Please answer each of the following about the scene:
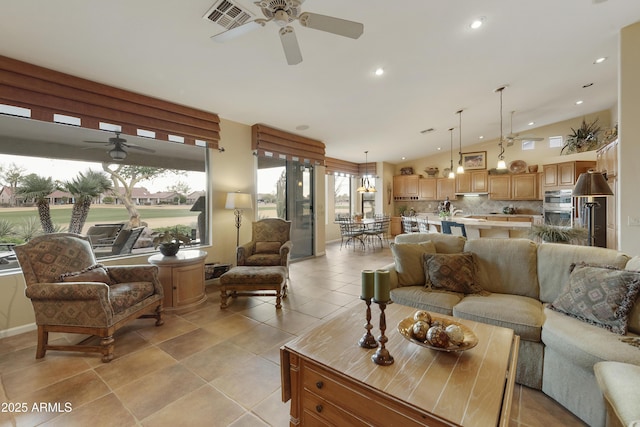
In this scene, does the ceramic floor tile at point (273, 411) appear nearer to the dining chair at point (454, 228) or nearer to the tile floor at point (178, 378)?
the tile floor at point (178, 378)

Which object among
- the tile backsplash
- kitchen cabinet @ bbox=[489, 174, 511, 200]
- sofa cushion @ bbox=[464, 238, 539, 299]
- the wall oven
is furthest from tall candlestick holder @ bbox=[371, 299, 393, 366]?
the tile backsplash

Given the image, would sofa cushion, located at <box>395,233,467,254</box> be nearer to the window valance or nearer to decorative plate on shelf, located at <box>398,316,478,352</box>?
decorative plate on shelf, located at <box>398,316,478,352</box>

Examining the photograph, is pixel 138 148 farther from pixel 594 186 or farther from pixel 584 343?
pixel 594 186

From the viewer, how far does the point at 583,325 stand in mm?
1729

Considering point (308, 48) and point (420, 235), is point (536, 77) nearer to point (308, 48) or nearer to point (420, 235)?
point (420, 235)

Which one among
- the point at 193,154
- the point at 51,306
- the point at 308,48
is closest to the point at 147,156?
the point at 193,154

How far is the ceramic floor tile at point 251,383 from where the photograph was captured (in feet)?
5.81

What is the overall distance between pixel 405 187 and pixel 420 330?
8.68 meters

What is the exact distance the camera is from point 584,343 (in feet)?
5.08

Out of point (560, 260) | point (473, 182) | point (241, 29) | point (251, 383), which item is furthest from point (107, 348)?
point (473, 182)

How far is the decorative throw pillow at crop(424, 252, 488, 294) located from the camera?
2.41 metres

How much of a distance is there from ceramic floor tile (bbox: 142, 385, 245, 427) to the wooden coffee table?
18.9 inches

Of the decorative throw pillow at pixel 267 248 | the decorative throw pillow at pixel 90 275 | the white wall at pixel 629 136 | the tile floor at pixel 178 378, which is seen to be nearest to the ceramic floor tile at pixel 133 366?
the tile floor at pixel 178 378

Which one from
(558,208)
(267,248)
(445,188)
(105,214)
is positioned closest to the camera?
(105,214)
